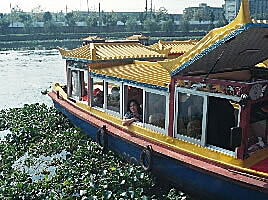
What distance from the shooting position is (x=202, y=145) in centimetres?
523

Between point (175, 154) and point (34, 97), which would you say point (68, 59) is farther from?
point (34, 97)

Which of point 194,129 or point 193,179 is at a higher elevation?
point 194,129

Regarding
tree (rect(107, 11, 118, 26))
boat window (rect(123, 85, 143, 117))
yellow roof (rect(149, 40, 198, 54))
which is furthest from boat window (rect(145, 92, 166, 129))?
tree (rect(107, 11, 118, 26))

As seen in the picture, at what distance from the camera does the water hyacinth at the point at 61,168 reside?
5.75 m

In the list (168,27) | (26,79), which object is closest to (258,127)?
(26,79)

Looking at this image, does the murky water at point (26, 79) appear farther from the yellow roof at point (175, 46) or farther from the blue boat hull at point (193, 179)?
the blue boat hull at point (193, 179)

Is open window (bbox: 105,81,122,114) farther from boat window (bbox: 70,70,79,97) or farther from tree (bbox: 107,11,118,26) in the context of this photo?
tree (bbox: 107,11,118,26)

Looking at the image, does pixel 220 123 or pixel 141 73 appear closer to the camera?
pixel 220 123

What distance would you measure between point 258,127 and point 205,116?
0.99 metres

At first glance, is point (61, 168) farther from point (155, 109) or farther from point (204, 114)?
point (204, 114)

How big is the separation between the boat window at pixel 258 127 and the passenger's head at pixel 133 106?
2.24m

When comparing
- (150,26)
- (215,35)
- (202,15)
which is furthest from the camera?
(202,15)

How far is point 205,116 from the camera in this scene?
16.7 ft

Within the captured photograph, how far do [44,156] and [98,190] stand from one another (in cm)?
267
